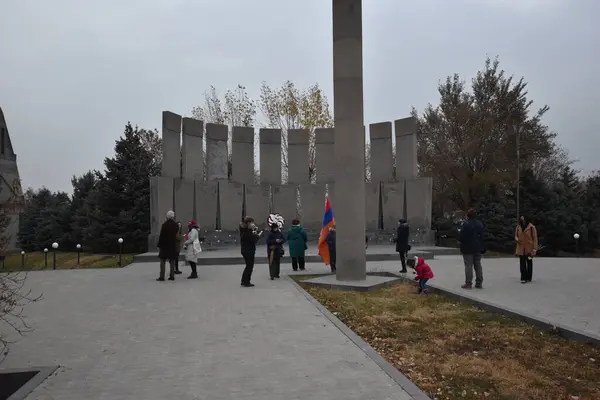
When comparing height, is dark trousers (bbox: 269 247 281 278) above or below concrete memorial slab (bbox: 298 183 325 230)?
below

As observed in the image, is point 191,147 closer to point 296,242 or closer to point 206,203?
point 206,203

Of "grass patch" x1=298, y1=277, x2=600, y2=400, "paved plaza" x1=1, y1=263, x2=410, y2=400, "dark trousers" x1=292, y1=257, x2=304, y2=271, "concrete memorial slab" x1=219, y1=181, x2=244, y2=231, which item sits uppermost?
"concrete memorial slab" x1=219, y1=181, x2=244, y2=231

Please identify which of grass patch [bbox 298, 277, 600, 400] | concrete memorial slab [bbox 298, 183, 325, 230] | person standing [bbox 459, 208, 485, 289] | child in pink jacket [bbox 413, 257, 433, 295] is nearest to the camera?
grass patch [bbox 298, 277, 600, 400]

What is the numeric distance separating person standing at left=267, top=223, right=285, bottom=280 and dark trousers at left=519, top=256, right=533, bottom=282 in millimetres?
6216

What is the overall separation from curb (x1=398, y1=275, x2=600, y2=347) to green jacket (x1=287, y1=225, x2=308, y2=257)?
618cm

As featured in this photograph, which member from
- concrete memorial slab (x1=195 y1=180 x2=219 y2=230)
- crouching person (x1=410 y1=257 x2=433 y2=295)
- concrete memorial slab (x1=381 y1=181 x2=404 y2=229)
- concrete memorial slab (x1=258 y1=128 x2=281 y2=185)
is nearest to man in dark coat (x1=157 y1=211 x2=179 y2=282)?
crouching person (x1=410 y1=257 x2=433 y2=295)

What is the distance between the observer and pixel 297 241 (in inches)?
663

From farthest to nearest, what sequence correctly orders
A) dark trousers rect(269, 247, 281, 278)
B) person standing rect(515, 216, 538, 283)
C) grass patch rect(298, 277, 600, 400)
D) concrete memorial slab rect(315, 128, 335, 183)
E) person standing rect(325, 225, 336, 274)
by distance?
concrete memorial slab rect(315, 128, 335, 183) → person standing rect(325, 225, 336, 274) → dark trousers rect(269, 247, 281, 278) → person standing rect(515, 216, 538, 283) → grass patch rect(298, 277, 600, 400)

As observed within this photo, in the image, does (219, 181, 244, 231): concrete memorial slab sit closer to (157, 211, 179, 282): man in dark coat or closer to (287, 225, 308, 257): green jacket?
(287, 225, 308, 257): green jacket

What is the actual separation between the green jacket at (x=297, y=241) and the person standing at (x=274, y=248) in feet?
7.08

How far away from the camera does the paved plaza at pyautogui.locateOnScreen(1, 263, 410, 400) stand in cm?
528

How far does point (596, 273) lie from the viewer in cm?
1507

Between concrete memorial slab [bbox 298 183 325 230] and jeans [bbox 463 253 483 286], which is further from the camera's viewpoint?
concrete memorial slab [bbox 298 183 325 230]

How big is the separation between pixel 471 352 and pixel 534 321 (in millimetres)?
1955
